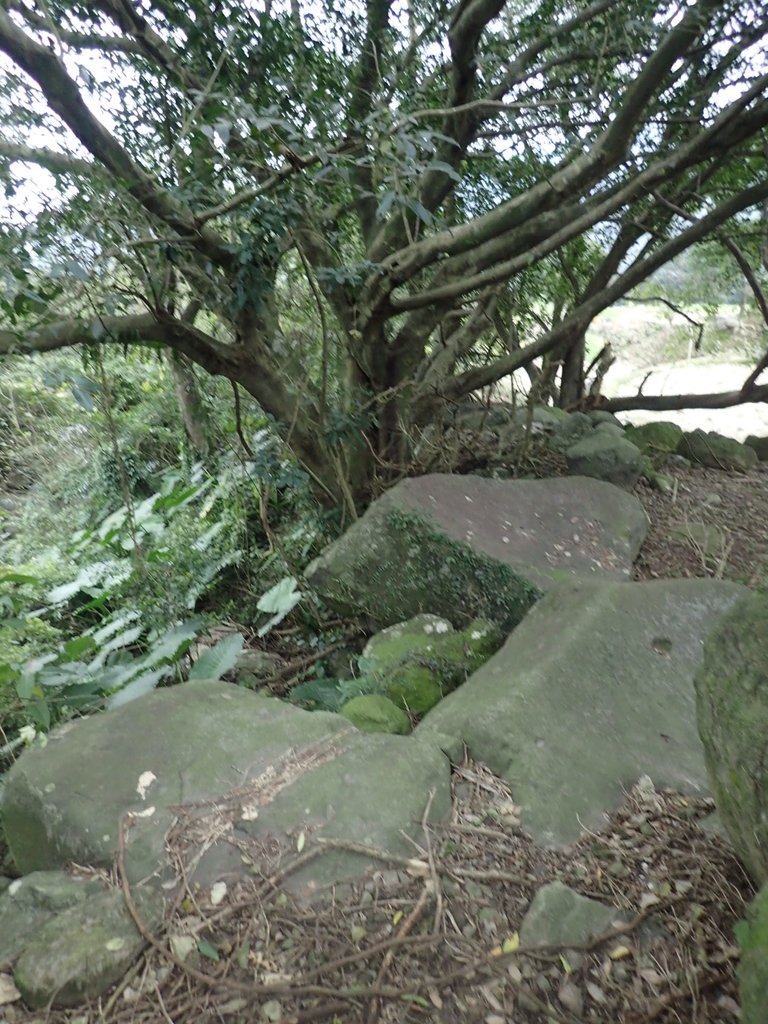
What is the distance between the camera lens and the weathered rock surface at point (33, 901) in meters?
1.88

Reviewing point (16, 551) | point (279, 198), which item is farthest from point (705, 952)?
point (16, 551)

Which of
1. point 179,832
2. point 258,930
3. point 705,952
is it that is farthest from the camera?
point 179,832

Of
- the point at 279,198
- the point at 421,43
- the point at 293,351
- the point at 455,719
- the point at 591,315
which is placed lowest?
the point at 455,719

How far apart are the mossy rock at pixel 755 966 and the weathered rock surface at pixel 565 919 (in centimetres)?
56

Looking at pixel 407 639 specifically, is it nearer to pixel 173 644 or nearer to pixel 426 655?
pixel 426 655

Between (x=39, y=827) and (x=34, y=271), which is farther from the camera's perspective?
(x=34, y=271)

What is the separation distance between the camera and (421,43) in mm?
5488

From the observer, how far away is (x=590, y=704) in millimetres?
2709

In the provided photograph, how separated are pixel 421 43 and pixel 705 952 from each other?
610 centimetres

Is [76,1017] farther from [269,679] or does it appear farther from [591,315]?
[591,315]

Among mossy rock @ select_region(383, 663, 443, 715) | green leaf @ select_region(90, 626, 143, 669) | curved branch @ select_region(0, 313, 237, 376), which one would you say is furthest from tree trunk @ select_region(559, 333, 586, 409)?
mossy rock @ select_region(383, 663, 443, 715)

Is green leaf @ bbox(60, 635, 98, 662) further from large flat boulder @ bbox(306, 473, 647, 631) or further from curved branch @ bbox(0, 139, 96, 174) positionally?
curved branch @ bbox(0, 139, 96, 174)

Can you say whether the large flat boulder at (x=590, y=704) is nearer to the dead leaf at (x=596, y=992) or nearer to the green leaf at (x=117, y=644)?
the dead leaf at (x=596, y=992)

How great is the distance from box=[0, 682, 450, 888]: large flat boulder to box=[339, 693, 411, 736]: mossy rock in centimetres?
35
